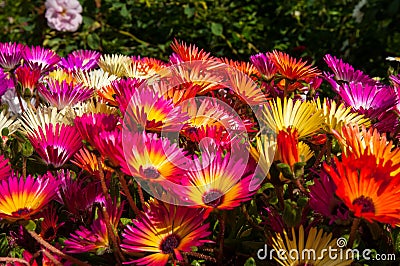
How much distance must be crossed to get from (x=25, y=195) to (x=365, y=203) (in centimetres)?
39

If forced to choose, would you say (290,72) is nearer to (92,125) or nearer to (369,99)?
(369,99)

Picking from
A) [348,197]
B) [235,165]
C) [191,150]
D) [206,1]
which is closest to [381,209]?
[348,197]

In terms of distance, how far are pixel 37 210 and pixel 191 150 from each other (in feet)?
0.90

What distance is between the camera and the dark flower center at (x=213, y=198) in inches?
24.5

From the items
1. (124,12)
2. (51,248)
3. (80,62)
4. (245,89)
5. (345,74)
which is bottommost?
(51,248)

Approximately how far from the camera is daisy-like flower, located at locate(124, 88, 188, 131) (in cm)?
71

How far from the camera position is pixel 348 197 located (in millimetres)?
546

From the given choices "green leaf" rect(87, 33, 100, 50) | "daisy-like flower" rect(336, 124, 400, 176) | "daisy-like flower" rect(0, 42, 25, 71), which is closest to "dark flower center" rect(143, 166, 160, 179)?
"daisy-like flower" rect(336, 124, 400, 176)

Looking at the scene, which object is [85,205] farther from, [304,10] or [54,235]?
[304,10]

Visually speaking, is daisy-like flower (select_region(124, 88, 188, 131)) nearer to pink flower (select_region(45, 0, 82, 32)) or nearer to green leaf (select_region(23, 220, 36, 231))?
green leaf (select_region(23, 220, 36, 231))

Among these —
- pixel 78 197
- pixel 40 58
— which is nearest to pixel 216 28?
pixel 40 58

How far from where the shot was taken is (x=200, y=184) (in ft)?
2.13

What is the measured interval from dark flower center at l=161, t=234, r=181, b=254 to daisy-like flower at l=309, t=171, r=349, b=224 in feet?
0.52

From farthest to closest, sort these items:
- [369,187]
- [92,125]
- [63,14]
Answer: [63,14] → [92,125] → [369,187]
